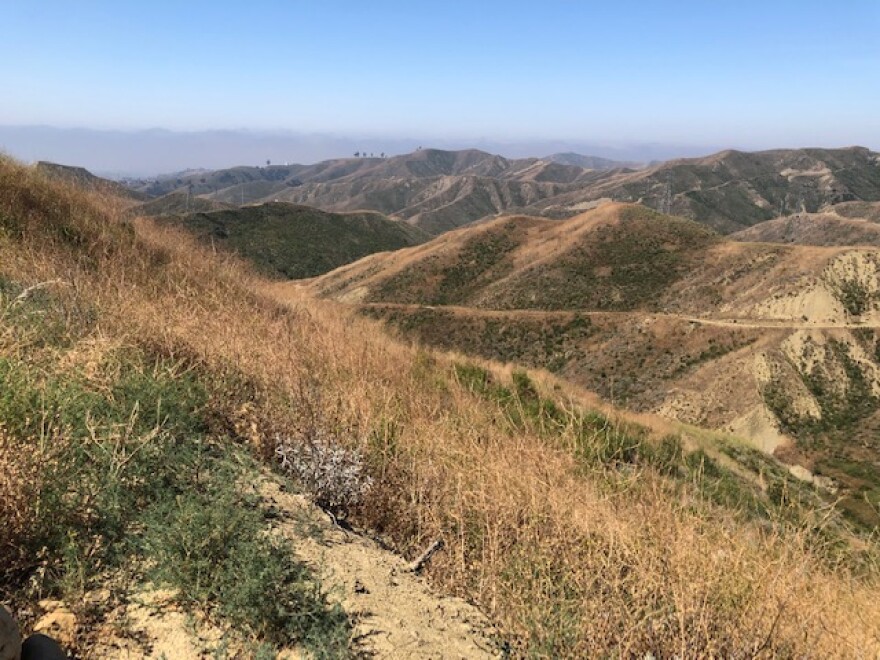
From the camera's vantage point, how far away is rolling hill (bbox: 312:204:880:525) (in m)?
36.0

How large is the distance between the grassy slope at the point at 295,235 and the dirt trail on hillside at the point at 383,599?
86.2 metres

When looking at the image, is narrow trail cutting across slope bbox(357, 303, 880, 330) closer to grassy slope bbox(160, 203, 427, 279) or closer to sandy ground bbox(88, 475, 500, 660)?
grassy slope bbox(160, 203, 427, 279)

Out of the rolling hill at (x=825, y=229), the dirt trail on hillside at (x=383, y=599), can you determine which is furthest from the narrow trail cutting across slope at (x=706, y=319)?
the rolling hill at (x=825, y=229)

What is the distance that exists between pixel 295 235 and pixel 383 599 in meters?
107

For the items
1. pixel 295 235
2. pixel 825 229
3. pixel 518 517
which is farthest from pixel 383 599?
pixel 825 229

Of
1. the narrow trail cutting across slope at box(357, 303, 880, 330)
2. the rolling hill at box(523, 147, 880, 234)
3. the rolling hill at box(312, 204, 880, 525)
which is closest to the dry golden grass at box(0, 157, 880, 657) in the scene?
the rolling hill at box(312, 204, 880, 525)

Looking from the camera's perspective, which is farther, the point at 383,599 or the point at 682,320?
the point at 682,320

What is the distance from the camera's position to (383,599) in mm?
2928

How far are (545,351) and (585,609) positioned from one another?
4499cm

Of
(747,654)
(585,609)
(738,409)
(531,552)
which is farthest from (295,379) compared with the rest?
(738,409)

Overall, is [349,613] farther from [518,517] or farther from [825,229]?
[825,229]

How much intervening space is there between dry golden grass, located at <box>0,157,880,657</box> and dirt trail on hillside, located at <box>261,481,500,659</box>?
0.19 metres

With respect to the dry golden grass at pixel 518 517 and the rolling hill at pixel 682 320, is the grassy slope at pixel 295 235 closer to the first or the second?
the rolling hill at pixel 682 320

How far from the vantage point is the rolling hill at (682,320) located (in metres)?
36.0
